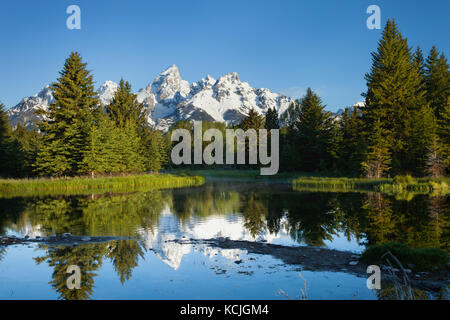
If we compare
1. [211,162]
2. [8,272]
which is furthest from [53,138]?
[211,162]

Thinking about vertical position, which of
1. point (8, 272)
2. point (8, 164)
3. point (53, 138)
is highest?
point (53, 138)

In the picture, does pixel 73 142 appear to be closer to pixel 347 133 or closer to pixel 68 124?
pixel 68 124

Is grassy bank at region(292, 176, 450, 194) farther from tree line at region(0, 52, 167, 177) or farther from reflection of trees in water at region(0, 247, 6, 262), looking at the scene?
reflection of trees in water at region(0, 247, 6, 262)

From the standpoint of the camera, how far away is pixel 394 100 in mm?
48031

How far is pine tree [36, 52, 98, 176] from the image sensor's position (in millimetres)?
41875

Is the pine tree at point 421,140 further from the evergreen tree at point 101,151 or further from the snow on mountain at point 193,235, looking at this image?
the evergreen tree at point 101,151

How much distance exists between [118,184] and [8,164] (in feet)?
67.2

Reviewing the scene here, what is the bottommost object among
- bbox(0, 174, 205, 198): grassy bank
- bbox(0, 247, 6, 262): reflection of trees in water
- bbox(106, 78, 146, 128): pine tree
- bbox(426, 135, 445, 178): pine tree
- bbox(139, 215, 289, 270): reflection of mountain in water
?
bbox(0, 247, 6, 262): reflection of trees in water

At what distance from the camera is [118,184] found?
135 feet

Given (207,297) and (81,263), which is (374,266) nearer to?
(207,297)

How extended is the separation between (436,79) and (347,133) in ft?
60.8

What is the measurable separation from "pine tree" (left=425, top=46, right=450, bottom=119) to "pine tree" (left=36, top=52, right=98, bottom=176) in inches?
2142

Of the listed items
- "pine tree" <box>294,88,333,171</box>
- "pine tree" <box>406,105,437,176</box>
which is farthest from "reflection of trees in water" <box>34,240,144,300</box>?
"pine tree" <box>294,88,333,171</box>

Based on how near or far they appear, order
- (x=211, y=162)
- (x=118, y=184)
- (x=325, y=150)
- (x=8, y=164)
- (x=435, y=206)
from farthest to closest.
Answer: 1. (x=211, y=162)
2. (x=325, y=150)
3. (x=8, y=164)
4. (x=118, y=184)
5. (x=435, y=206)
